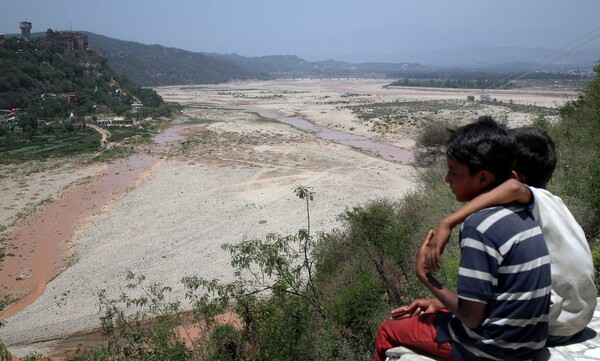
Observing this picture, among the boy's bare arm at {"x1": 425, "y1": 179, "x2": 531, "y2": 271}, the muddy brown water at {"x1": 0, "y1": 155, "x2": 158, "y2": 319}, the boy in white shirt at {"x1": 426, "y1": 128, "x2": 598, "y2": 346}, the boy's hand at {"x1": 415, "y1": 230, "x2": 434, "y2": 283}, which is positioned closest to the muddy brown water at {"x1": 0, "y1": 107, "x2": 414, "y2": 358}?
the muddy brown water at {"x1": 0, "y1": 155, "x2": 158, "y2": 319}

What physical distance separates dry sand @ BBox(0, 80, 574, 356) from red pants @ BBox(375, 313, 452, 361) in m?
9.93

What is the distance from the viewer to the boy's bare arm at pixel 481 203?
6.44 ft

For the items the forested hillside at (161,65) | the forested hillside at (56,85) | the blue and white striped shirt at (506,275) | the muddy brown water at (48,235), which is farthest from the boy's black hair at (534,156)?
the forested hillside at (161,65)

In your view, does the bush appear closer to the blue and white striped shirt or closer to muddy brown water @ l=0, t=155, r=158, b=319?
muddy brown water @ l=0, t=155, r=158, b=319

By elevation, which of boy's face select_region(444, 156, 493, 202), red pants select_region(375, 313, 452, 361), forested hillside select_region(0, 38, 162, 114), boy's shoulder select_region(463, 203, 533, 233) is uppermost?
forested hillside select_region(0, 38, 162, 114)

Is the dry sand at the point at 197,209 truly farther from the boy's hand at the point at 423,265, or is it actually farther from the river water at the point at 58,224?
the boy's hand at the point at 423,265

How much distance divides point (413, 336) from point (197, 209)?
18603mm

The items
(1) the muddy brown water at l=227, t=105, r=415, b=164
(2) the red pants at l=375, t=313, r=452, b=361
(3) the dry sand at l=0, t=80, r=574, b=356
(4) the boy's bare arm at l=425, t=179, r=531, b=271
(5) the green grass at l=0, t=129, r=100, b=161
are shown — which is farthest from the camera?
(5) the green grass at l=0, t=129, r=100, b=161

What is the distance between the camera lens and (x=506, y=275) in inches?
74.2

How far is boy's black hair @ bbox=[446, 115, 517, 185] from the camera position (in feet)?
6.54

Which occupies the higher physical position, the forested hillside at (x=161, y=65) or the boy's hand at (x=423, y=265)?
the forested hillside at (x=161, y=65)

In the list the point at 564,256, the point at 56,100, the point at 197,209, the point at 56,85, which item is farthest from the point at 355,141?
the point at 56,85

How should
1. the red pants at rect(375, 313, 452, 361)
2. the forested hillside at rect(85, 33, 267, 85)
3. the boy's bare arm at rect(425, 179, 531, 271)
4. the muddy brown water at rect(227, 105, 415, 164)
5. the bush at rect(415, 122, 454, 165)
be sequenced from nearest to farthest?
the boy's bare arm at rect(425, 179, 531, 271) < the red pants at rect(375, 313, 452, 361) < the bush at rect(415, 122, 454, 165) < the muddy brown water at rect(227, 105, 415, 164) < the forested hillside at rect(85, 33, 267, 85)

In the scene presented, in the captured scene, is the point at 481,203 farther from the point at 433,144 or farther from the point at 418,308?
the point at 433,144
